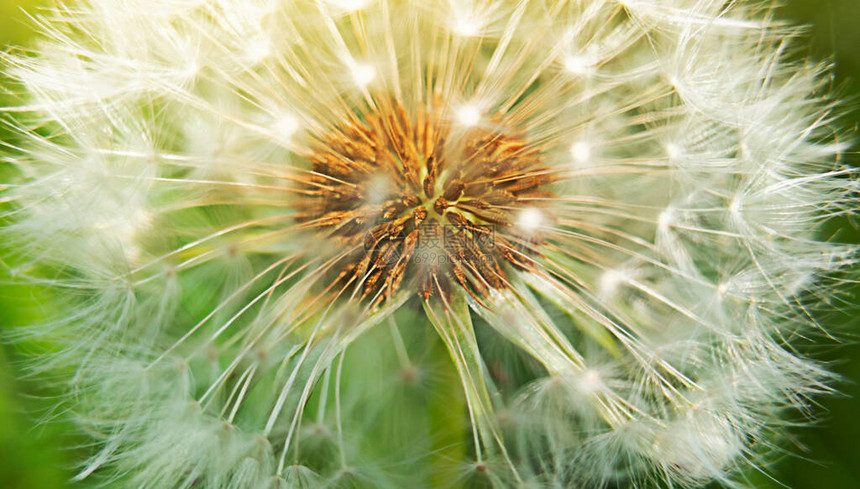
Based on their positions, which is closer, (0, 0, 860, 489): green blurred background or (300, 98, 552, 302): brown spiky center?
(300, 98, 552, 302): brown spiky center

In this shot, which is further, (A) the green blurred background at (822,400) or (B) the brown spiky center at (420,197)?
(A) the green blurred background at (822,400)

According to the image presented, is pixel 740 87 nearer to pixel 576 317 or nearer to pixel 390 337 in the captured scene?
pixel 576 317

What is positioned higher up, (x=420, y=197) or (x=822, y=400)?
(x=420, y=197)

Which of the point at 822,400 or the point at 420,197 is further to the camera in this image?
the point at 822,400
